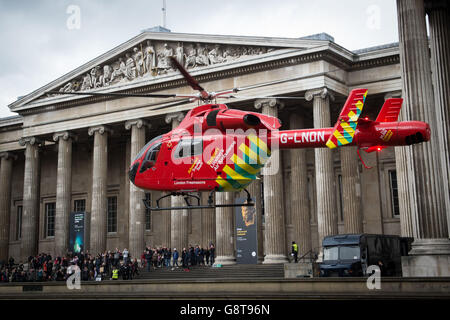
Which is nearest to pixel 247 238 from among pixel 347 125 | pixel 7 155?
pixel 347 125

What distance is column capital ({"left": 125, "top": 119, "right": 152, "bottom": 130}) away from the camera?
144 ft

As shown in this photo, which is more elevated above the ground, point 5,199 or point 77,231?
point 5,199

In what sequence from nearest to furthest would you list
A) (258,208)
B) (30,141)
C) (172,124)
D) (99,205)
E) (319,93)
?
(319,93) → (258,208) → (172,124) → (99,205) → (30,141)

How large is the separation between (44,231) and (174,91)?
21.4 m

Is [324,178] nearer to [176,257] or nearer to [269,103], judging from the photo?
[269,103]

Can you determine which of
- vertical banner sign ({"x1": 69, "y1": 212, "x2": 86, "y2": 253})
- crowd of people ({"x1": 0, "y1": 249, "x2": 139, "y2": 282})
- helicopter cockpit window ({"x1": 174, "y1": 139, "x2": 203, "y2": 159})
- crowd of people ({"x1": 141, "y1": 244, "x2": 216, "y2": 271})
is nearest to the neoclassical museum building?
crowd of people ({"x1": 141, "y1": 244, "x2": 216, "y2": 271})

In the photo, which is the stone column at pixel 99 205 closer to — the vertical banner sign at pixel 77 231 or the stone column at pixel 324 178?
the vertical banner sign at pixel 77 231

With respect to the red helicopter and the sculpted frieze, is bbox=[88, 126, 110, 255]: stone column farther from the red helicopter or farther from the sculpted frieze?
the red helicopter

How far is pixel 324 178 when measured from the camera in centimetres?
3609

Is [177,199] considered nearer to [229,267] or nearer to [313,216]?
[229,267]

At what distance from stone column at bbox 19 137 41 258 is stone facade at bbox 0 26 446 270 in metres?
0.09

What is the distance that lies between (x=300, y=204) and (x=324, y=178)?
358cm

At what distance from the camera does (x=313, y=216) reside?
4375 centimetres

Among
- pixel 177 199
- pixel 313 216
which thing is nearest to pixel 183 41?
pixel 177 199
